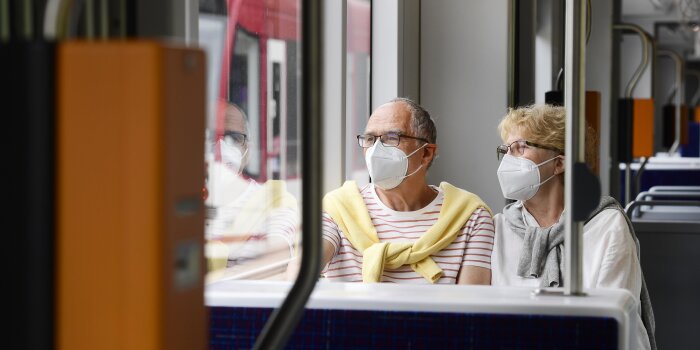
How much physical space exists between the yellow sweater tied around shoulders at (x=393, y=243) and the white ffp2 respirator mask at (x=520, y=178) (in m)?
0.20

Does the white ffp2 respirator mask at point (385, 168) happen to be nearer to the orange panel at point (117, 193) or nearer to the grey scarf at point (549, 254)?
the grey scarf at point (549, 254)

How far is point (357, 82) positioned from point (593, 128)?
60.2 inches

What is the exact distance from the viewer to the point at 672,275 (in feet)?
13.7

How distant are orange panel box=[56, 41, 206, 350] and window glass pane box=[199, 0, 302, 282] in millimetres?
1660

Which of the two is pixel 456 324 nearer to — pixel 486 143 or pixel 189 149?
pixel 189 149

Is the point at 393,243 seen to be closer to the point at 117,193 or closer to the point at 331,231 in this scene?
the point at 331,231

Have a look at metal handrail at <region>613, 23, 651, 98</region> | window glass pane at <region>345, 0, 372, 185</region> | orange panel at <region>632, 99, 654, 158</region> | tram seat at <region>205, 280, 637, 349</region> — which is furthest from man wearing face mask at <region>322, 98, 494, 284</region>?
orange panel at <region>632, 99, 654, 158</region>

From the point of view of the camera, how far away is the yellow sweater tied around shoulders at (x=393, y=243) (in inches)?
109

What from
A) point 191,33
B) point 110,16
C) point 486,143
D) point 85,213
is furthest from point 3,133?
point 486,143

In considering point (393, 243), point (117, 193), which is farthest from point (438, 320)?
point (393, 243)

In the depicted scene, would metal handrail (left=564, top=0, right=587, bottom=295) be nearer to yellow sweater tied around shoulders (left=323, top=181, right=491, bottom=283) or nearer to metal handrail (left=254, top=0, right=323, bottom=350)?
metal handrail (left=254, top=0, right=323, bottom=350)

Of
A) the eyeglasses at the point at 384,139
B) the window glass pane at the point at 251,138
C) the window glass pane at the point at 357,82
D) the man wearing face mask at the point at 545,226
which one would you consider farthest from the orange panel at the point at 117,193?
the window glass pane at the point at 357,82

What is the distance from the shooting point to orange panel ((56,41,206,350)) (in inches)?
32.7

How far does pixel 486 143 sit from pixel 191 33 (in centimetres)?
225
